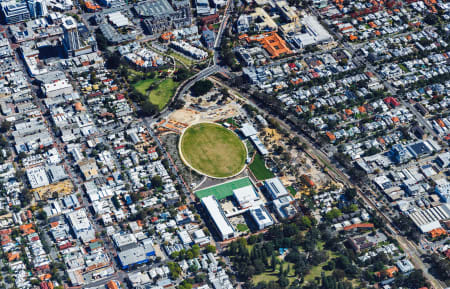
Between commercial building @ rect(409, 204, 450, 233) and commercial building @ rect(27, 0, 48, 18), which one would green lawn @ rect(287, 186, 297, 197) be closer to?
commercial building @ rect(409, 204, 450, 233)

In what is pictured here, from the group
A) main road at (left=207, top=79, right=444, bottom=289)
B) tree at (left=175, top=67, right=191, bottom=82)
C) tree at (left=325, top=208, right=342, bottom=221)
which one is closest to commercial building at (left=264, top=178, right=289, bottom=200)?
tree at (left=325, top=208, right=342, bottom=221)

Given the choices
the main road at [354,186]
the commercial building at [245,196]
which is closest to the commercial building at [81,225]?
the commercial building at [245,196]

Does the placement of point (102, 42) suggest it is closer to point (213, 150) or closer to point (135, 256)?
point (213, 150)

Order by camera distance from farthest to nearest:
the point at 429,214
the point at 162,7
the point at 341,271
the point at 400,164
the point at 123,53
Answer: the point at 162,7
the point at 123,53
the point at 400,164
the point at 429,214
the point at 341,271

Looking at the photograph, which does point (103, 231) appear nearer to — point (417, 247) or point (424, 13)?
point (417, 247)

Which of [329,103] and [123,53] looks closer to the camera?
[329,103]

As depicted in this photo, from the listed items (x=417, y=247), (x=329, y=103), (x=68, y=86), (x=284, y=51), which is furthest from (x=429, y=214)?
(x=68, y=86)
